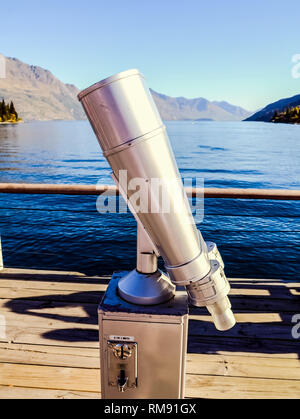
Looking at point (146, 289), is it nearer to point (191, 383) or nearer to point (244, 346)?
point (191, 383)

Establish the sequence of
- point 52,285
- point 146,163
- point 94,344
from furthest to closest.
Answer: point 52,285
point 94,344
point 146,163

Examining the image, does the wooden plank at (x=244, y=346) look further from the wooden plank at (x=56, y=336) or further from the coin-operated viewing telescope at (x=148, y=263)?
the coin-operated viewing telescope at (x=148, y=263)

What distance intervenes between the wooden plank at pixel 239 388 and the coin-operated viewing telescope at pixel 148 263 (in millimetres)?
A: 586

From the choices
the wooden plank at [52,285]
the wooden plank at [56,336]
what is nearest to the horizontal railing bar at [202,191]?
the wooden plank at [52,285]

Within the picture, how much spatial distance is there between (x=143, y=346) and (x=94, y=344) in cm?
101

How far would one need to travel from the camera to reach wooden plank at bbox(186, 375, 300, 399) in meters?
1.66

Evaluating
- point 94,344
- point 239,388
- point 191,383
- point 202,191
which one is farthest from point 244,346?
point 202,191

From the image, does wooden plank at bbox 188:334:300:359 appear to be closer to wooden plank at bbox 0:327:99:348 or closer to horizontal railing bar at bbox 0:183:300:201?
wooden plank at bbox 0:327:99:348

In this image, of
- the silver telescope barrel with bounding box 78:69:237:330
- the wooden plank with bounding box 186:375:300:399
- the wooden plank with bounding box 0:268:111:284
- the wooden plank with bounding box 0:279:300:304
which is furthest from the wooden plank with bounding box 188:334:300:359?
the silver telescope barrel with bounding box 78:69:237:330

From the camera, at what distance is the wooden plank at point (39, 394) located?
5.32 ft

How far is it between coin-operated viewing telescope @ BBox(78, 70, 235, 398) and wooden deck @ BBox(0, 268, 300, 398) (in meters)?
0.65

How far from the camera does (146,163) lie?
88 centimetres

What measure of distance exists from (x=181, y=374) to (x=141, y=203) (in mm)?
715
